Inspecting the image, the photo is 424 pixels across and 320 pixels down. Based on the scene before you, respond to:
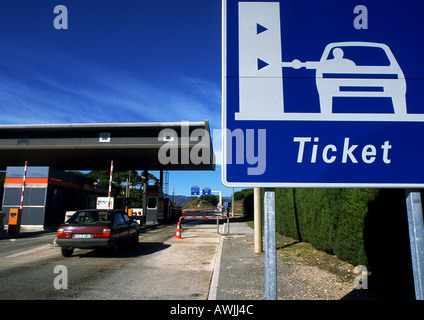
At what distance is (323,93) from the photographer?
156cm

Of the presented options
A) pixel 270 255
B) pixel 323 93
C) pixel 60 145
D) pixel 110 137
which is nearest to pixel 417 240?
pixel 270 255

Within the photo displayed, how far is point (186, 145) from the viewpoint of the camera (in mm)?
19516

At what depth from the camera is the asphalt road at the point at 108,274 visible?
4844 millimetres

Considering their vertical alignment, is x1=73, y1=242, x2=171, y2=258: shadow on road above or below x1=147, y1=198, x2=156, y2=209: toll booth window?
below

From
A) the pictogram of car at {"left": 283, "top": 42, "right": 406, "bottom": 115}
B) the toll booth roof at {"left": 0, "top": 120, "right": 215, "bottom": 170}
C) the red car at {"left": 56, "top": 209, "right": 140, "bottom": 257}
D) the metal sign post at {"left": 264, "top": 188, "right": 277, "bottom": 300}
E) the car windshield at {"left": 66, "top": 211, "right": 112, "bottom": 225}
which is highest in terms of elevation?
the toll booth roof at {"left": 0, "top": 120, "right": 215, "bottom": 170}

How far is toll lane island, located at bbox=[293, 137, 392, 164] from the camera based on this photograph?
150 cm

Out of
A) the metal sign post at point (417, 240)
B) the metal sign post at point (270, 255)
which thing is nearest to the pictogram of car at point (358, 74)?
the metal sign post at point (417, 240)

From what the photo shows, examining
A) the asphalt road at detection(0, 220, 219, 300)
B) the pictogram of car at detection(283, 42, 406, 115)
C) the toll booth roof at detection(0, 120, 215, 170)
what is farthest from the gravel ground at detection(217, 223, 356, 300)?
the toll booth roof at detection(0, 120, 215, 170)

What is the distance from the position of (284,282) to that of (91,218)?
6.49m

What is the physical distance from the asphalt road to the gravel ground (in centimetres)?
46

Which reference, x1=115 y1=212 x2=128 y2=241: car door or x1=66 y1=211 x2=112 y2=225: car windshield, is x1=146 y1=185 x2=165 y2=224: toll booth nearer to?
x1=115 y1=212 x2=128 y2=241: car door

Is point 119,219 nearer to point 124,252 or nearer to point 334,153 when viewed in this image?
point 124,252

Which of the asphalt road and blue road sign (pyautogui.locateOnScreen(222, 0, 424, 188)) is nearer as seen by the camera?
blue road sign (pyautogui.locateOnScreen(222, 0, 424, 188))

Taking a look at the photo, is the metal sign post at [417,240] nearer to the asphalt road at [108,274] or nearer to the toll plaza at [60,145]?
the asphalt road at [108,274]
